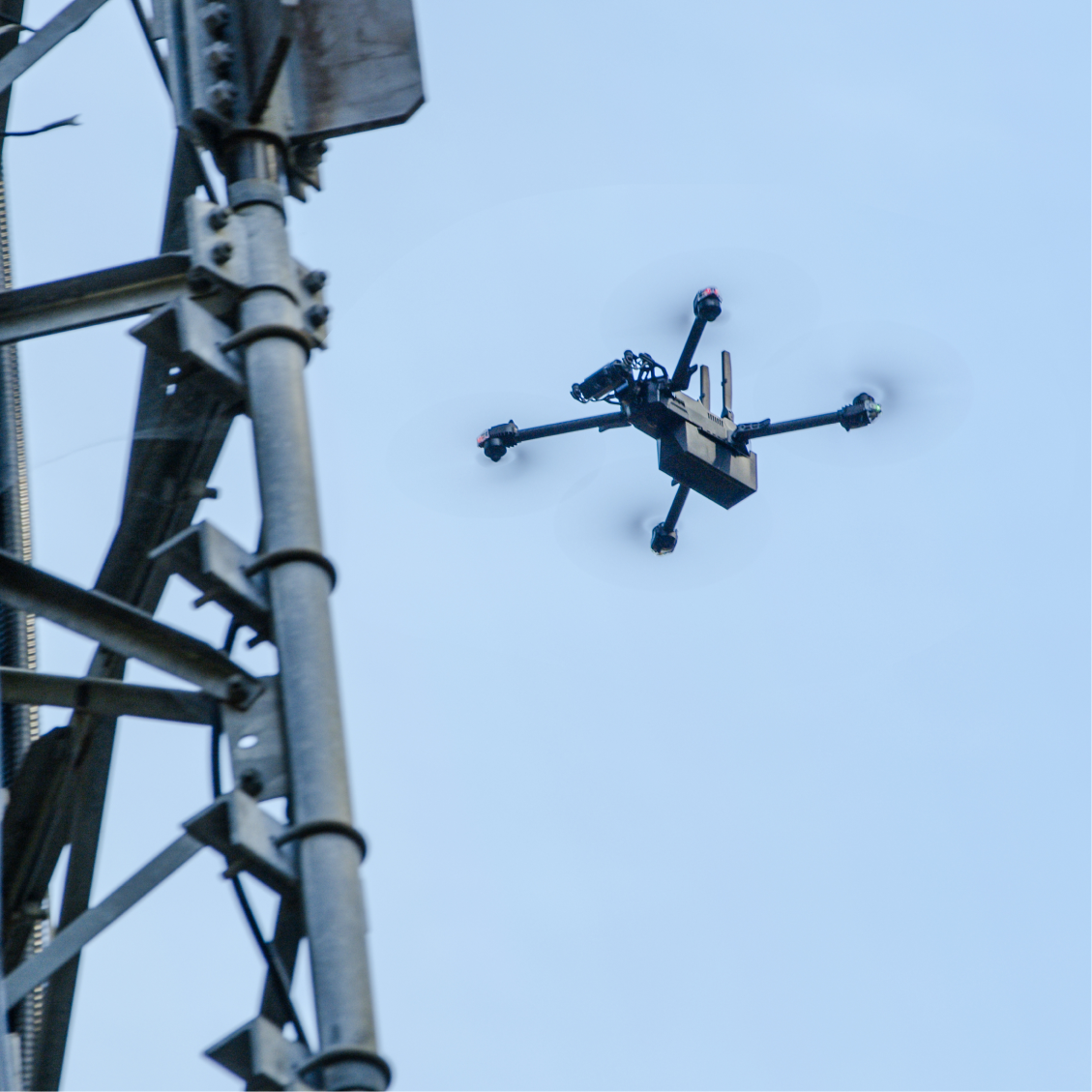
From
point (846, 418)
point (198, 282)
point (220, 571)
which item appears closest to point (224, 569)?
point (220, 571)

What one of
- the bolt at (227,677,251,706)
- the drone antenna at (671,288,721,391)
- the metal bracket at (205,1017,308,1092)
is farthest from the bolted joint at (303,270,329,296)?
the drone antenna at (671,288,721,391)

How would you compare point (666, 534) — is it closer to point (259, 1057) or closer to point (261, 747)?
point (261, 747)

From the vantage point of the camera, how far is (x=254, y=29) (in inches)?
232

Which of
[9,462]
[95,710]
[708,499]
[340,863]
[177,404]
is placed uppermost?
[708,499]

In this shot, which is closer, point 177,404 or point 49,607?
point 49,607

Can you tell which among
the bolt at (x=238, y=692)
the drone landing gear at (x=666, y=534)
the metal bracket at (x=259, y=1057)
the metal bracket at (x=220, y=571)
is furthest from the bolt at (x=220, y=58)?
the drone landing gear at (x=666, y=534)

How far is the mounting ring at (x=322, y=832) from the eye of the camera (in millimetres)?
4492

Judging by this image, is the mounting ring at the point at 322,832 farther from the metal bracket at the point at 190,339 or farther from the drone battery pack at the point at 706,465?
the drone battery pack at the point at 706,465

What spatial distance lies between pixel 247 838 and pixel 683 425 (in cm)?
1373

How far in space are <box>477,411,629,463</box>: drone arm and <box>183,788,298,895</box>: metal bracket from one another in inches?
527

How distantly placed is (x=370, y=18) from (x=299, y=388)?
1.66m

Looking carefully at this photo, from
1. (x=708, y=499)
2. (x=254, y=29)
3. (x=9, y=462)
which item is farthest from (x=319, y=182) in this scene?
(x=708, y=499)

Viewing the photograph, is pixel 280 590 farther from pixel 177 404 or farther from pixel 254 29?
pixel 254 29

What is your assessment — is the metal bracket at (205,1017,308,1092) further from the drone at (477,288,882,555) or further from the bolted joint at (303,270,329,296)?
the drone at (477,288,882,555)
